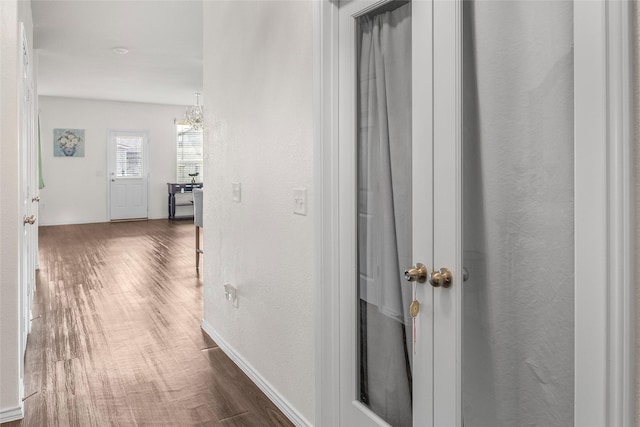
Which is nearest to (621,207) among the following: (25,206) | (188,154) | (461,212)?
(461,212)

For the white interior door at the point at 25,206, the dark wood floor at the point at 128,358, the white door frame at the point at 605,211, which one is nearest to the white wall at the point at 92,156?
the dark wood floor at the point at 128,358

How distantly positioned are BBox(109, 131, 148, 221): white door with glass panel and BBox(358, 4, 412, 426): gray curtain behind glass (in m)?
10.1

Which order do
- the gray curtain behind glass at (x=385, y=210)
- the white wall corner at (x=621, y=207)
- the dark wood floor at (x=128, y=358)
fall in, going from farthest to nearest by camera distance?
the dark wood floor at (x=128, y=358)
the gray curtain behind glass at (x=385, y=210)
the white wall corner at (x=621, y=207)

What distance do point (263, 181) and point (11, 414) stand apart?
170 cm

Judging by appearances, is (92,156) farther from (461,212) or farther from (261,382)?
(461,212)

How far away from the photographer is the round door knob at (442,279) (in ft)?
4.69

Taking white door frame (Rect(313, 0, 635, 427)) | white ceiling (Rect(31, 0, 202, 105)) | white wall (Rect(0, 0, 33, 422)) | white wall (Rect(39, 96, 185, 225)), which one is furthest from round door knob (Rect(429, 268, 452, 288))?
white wall (Rect(39, 96, 185, 225))

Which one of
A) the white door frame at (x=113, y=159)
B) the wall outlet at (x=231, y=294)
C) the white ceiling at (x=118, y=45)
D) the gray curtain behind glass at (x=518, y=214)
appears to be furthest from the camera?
the white door frame at (x=113, y=159)

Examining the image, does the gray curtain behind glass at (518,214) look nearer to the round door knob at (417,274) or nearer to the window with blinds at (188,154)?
the round door knob at (417,274)

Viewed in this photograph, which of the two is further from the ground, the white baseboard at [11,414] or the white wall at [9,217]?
the white wall at [9,217]

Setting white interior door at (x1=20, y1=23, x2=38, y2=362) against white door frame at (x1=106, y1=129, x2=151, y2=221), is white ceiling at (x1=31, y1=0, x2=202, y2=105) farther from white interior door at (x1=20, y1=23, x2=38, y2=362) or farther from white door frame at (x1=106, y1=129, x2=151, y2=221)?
white door frame at (x1=106, y1=129, x2=151, y2=221)

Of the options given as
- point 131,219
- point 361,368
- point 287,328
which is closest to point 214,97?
point 287,328

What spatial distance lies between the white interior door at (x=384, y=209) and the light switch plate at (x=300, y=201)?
0.23 metres

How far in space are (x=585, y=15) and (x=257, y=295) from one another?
2104mm
